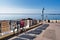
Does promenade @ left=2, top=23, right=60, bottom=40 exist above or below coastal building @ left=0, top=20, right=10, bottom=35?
below

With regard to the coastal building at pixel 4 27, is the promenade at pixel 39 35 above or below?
below

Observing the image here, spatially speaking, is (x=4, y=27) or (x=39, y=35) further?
(x=39, y=35)

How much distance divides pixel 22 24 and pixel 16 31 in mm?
4538

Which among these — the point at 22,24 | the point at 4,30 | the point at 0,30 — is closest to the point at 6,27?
the point at 4,30

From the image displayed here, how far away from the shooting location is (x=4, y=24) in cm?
1485

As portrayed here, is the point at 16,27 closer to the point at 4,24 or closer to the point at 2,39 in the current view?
the point at 4,24

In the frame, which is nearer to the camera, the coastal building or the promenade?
the promenade

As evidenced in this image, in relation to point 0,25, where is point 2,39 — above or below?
below

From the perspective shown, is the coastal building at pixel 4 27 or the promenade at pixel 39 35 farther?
the coastal building at pixel 4 27

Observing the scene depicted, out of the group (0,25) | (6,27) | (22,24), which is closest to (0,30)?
(0,25)

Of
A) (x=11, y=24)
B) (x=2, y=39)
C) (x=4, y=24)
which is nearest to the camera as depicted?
(x=2, y=39)

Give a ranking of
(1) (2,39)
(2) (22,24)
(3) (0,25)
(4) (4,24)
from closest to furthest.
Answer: (1) (2,39) < (3) (0,25) < (4) (4,24) < (2) (22,24)

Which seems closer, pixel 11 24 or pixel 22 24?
pixel 11 24

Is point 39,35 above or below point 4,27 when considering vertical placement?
below
